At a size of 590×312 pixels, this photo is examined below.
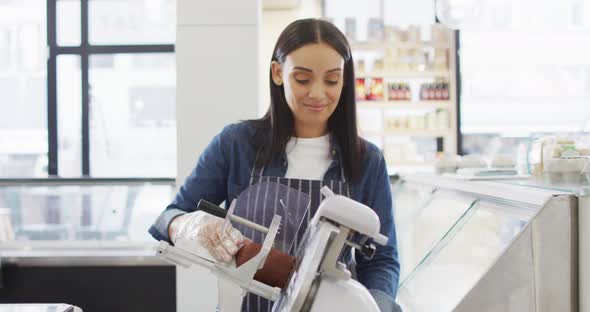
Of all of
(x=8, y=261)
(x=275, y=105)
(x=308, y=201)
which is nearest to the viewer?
(x=308, y=201)

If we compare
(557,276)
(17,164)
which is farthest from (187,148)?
(17,164)

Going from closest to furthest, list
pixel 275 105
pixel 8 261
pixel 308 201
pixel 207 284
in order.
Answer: pixel 308 201 → pixel 275 105 → pixel 8 261 → pixel 207 284

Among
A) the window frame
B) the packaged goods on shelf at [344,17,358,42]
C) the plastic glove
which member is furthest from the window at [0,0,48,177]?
the plastic glove

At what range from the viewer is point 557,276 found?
1.23 meters

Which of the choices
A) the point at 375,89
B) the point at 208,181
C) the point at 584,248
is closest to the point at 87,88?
the point at 375,89

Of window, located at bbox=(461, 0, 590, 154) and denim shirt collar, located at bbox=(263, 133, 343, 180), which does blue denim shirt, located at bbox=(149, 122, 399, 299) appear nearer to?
denim shirt collar, located at bbox=(263, 133, 343, 180)

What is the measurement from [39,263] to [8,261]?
0.42 ft

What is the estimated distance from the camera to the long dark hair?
4.22 feet

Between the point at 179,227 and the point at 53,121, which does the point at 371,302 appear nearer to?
the point at 179,227

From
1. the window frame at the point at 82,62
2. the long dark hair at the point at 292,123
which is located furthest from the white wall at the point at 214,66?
the window frame at the point at 82,62

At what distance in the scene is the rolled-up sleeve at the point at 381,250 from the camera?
1.26 metres

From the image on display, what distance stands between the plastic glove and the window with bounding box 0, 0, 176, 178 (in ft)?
17.0

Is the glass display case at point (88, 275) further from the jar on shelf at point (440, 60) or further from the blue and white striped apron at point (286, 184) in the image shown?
the jar on shelf at point (440, 60)

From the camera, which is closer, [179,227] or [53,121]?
[179,227]
